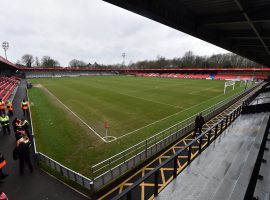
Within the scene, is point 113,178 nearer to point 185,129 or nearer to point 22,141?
point 22,141

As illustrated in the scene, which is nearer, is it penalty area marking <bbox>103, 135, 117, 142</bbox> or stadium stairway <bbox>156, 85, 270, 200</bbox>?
stadium stairway <bbox>156, 85, 270, 200</bbox>

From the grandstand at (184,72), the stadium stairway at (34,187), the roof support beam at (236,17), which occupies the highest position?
the roof support beam at (236,17)

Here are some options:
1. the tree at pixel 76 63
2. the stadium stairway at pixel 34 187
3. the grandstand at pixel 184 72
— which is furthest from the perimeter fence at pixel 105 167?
the tree at pixel 76 63

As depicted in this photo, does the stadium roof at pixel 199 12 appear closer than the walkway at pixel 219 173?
No

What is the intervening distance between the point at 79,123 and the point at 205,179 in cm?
1292

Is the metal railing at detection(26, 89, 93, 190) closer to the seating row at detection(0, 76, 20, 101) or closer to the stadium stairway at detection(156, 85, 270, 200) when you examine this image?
the stadium stairway at detection(156, 85, 270, 200)

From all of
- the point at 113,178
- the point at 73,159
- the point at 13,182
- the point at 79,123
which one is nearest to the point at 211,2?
the point at 113,178

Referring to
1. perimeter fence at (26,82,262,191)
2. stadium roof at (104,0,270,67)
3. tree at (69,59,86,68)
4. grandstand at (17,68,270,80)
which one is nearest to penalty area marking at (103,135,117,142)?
perimeter fence at (26,82,262,191)

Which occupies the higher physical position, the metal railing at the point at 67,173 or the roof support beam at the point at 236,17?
the roof support beam at the point at 236,17

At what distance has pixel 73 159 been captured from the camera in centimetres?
969

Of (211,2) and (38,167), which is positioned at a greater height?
(211,2)

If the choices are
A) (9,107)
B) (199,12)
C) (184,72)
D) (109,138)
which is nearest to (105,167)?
Answer: (109,138)

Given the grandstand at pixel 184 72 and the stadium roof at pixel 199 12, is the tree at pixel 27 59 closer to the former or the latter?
the grandstand at pixel 184 72

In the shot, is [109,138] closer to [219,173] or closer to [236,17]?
[219,173]
